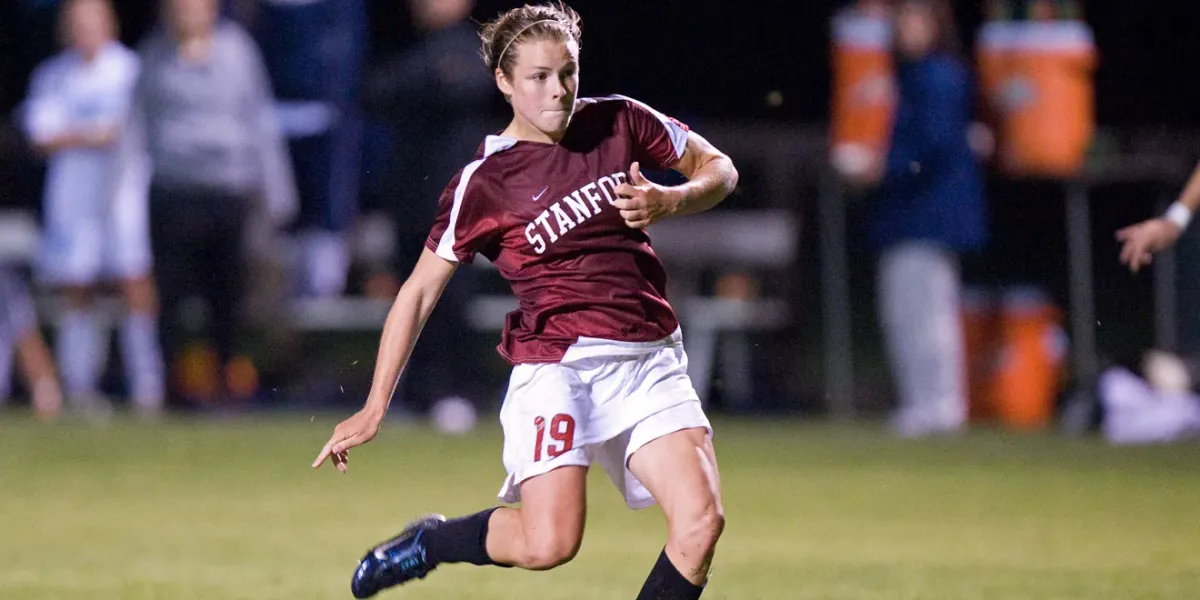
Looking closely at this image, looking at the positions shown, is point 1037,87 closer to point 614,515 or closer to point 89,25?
point 614,515

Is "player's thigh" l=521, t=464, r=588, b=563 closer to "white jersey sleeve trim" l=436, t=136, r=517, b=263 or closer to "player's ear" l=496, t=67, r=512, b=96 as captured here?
"white jersey sleeve trim" l=436, t=136, r=517, b=263

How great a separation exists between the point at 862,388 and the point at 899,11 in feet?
12.2

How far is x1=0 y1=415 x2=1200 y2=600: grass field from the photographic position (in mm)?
6707

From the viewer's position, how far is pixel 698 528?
203 inches

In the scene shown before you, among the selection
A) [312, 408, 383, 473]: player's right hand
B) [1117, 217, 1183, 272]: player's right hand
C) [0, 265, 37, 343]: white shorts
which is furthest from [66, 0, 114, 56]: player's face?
[1117, 217, 1183, 272]: player's right hand

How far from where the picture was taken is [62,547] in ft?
24.8

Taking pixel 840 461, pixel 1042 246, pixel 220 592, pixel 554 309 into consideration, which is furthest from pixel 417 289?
pixel 1042 246

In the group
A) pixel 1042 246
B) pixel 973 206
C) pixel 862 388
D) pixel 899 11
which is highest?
pixel 899 11

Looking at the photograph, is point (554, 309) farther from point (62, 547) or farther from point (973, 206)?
point (973, 206)

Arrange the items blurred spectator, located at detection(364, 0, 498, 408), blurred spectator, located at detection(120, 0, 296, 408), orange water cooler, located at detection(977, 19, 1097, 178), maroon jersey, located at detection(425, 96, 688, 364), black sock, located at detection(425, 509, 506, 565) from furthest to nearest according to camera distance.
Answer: orange water cooler, located at detection(977, 19, 1097, 178), blurred spectator, located at detection(120, 0, 296, 408), blurred spectator, located at detection(364, 0, 498, 408), black sock, located at detection(425, 509, 506, 565), maroon jersey, located at detection(425, 96, 688, 364)

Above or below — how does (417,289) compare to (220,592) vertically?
above

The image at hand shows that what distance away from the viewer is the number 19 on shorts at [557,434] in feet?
17.5

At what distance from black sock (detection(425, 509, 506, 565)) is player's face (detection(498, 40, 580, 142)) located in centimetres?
120

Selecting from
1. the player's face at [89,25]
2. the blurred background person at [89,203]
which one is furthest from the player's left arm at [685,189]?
the player's face at [89,25]
